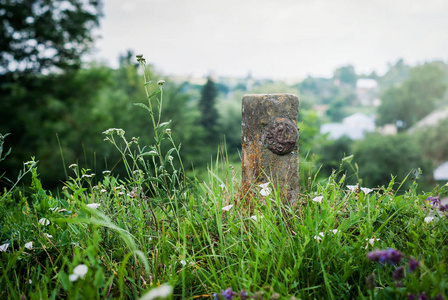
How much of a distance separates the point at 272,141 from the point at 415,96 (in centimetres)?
5700

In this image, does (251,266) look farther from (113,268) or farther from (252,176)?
(252,176)

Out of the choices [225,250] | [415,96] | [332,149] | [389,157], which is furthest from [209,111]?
[415,96]

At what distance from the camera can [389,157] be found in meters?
27.4

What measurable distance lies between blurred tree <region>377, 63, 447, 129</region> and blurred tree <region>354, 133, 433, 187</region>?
25369 millimetres

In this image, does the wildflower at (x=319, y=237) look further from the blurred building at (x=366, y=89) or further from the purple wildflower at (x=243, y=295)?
the blurred building at (x=366, y=89)

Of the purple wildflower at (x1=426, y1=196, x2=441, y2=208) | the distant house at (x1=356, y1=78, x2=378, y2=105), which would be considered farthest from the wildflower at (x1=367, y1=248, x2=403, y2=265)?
the distant house at (x1=356, y1=78, x2=378, y2=105)

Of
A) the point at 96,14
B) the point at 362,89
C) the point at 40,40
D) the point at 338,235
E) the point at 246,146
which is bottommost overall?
the point at 362,89

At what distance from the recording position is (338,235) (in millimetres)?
1880

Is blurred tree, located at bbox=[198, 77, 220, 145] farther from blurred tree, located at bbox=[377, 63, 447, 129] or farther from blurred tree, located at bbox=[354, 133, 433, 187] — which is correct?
blurred tree, located at bbox=[377, 63, 447, 129]

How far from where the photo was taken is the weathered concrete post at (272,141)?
2590mm

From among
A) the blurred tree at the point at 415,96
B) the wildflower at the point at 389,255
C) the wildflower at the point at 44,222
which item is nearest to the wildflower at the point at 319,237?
the wildflower at the point at 389,255

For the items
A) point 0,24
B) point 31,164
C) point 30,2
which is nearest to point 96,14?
point 30,2

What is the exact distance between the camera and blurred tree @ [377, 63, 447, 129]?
5019 cm

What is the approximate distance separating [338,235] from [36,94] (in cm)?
1367
